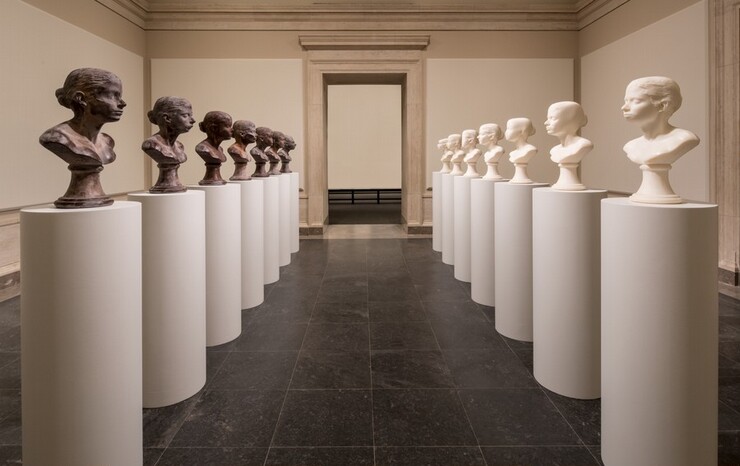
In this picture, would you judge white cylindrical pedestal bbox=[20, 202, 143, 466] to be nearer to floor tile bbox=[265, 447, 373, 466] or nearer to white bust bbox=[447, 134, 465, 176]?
floor tile bbox=[265, 447, 373, 466]

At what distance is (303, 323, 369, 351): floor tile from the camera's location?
12.8ft

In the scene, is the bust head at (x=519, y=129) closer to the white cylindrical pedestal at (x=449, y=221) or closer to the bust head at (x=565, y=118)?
the bust head at (x=565, y=118)

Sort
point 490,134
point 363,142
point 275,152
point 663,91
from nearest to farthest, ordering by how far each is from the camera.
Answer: point 663,91, point 490,134, point 275,152, point 363,142

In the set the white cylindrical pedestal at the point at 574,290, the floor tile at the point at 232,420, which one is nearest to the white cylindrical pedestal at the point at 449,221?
the white cylindrical pedestal at the point at 574,290

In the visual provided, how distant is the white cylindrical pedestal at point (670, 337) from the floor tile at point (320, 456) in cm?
117

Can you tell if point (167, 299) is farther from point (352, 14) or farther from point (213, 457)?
point (352, 14)

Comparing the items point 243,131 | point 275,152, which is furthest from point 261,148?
point 243,131

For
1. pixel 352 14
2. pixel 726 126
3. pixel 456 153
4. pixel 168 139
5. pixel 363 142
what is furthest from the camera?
pixel 363 142

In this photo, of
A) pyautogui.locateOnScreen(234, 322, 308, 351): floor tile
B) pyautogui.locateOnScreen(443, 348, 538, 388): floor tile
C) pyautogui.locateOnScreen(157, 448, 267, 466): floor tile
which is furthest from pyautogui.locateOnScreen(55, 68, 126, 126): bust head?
pyautogui.locateOnScreen(443, 348, 538, 388): floor tile

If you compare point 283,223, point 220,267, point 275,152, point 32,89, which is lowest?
point 220,267

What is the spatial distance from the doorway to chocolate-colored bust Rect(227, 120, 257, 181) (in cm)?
1241

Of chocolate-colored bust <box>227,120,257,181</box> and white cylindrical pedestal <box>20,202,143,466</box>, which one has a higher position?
chocolate-colored bust <box>227,120,257,181</box>

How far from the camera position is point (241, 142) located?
5.35 m

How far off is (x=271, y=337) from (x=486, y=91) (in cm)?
797
